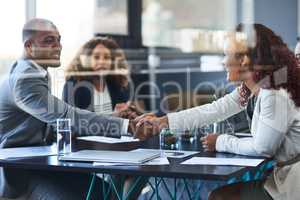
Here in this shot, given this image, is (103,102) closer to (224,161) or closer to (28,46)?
(28,46)

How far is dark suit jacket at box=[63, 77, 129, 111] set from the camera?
Answer: 357cm

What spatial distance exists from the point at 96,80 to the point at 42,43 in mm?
1107

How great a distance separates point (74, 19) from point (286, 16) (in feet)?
8.97

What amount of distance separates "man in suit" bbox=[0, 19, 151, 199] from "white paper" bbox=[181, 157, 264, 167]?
27.2 inches

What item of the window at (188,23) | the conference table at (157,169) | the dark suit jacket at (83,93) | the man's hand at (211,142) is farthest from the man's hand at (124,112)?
the window at (188,23)

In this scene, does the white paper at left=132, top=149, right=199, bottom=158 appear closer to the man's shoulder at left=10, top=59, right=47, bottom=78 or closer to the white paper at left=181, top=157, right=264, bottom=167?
the white paper at left=181, top=157, right=264, bottom=167

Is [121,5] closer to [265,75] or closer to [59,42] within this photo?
[59,42]

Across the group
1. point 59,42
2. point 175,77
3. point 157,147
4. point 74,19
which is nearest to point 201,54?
point 175,77

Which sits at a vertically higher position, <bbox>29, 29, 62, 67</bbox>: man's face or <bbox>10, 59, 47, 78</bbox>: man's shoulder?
<bbox>29, 29, 62, 67</bbox>: man's face

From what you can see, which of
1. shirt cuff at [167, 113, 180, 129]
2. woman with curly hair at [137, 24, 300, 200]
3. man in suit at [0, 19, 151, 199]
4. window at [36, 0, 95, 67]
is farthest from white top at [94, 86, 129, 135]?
woman with curly hair at [137, 24, 300, 200]

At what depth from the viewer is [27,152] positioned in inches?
94.6

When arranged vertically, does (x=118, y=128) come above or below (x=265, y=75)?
below

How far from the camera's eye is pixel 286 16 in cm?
629

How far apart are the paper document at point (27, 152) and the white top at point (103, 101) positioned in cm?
107
